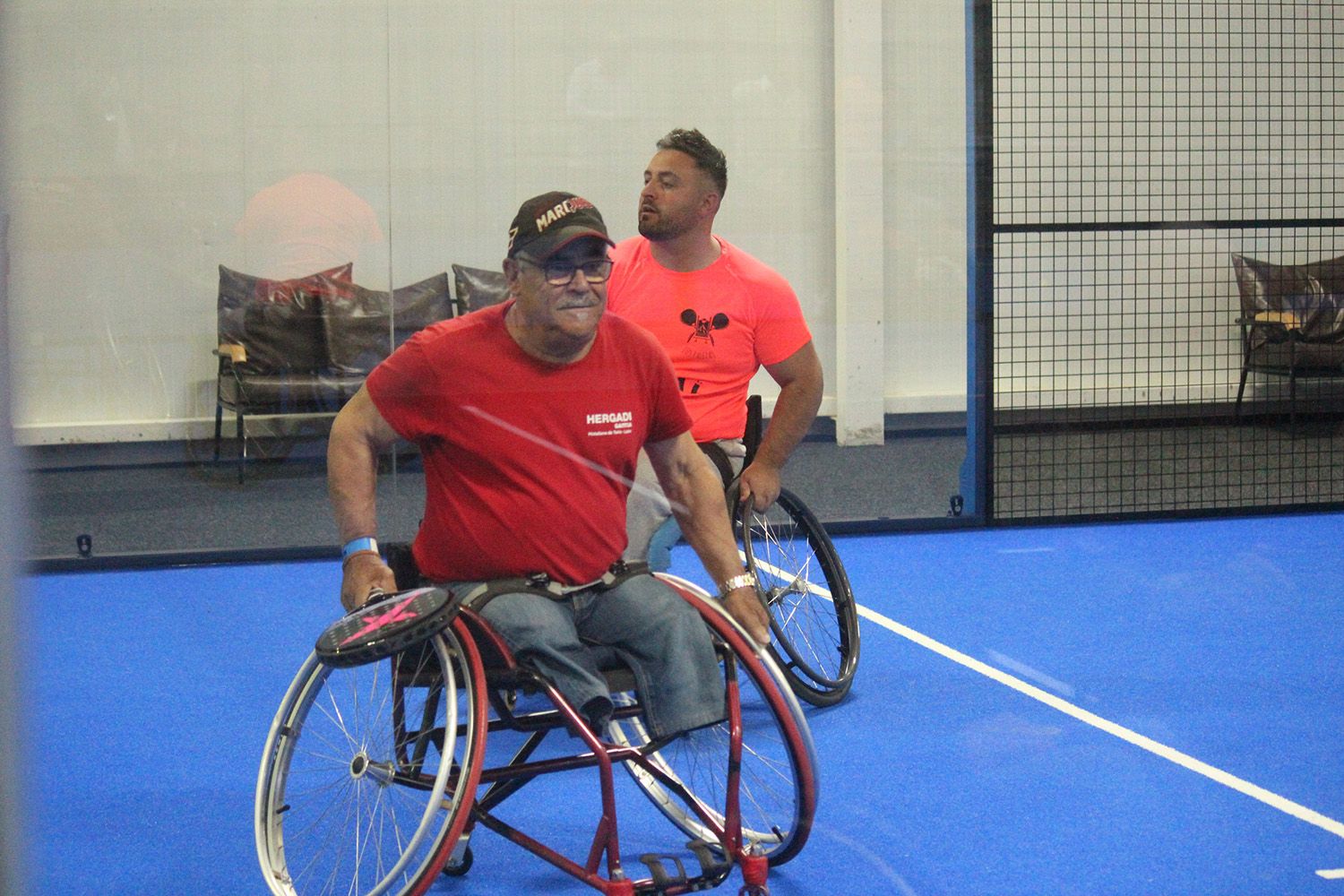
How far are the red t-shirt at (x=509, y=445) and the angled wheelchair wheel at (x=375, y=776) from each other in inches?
7.9

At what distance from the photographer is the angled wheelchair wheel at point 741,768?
1955 mm

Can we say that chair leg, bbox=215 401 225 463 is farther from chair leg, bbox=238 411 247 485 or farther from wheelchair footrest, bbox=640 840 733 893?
Answer: wheelchair footrest, bbox=640 840 733 893

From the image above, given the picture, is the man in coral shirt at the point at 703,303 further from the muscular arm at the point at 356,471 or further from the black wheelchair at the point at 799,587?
the muscular arm at the point at 356,471

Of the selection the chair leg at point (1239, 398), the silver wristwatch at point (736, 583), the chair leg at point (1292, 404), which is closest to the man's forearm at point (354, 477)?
the silver wristwatch at point (736, 583)

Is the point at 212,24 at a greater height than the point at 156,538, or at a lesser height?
greater

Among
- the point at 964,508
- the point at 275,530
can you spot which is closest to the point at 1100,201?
the point at 964,508

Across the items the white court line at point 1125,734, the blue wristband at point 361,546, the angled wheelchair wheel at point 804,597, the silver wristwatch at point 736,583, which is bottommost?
the white court line at point 1125,734

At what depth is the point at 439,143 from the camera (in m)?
3.96

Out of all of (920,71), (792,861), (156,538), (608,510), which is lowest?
Result: (792,861)

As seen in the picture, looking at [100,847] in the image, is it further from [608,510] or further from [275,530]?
[275,530]

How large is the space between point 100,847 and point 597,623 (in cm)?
101

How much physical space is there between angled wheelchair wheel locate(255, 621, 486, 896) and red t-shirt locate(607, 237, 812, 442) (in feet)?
2.81

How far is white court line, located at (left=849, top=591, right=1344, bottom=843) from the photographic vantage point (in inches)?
96.7

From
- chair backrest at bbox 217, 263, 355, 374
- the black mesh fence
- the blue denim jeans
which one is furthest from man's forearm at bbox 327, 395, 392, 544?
the black mesh fence
